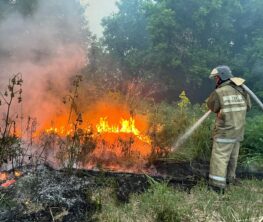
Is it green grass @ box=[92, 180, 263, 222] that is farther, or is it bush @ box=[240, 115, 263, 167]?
bush @ box=[240, 115, 263, 167]

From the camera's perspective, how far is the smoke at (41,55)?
33.4 ft

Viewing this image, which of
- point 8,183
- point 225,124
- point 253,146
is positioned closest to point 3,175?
point 8,183

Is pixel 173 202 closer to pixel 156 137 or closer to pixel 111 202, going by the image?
pixel 111 202

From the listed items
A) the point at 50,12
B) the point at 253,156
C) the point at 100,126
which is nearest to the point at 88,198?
the point at 100,126

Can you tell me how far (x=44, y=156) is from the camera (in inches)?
249

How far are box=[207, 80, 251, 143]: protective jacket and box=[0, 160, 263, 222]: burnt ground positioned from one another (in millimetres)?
946

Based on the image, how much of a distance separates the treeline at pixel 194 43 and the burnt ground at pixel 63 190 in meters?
12.9

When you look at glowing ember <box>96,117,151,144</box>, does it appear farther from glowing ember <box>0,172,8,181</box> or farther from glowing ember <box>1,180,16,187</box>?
glowing ember <box>1,180,16,187</box>

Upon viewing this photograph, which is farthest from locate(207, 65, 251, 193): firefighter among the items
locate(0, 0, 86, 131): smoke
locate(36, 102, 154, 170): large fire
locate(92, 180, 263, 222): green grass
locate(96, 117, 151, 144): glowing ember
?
locate(0, 0, 86, 131): smoke

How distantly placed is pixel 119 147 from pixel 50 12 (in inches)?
255

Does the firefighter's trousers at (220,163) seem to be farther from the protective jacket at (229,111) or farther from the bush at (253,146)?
the bush at (253,146)

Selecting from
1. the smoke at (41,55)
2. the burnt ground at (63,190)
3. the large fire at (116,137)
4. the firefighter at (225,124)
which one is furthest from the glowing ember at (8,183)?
the smoke at (41,55)

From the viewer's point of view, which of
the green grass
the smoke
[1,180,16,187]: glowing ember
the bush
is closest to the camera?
the green grass

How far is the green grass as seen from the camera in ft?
13.6
